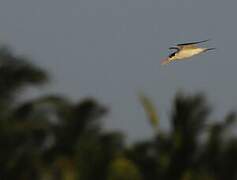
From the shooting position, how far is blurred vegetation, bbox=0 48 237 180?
509 inches

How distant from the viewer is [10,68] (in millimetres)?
15133

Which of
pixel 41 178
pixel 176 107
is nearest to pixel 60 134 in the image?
pixel 41 178

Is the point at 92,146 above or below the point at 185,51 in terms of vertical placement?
above

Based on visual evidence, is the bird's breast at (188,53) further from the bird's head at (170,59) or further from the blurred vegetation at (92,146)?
the blurred vegetation at (92,146)

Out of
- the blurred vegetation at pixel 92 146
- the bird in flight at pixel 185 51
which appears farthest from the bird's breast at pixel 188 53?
the blurred vegetation at pixel 92 146

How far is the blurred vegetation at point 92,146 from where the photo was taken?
42.4 ft

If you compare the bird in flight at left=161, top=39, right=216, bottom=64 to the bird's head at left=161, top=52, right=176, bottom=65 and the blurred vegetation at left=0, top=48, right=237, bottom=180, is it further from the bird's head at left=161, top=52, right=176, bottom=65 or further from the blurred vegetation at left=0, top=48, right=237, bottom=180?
the blurred vegetation at left=0, top=48, right=237, bottom=180

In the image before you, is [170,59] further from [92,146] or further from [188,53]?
[92,146]

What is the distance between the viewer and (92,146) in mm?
12234

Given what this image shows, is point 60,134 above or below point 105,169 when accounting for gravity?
above

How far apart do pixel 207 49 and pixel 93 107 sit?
30.8 ft

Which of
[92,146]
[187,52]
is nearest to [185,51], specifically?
[187,52]

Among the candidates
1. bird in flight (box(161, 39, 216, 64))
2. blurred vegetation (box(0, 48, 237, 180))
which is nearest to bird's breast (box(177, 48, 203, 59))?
bird in flight (box(161, 39, 216, 64))

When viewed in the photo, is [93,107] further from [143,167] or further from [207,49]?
[207,49]
